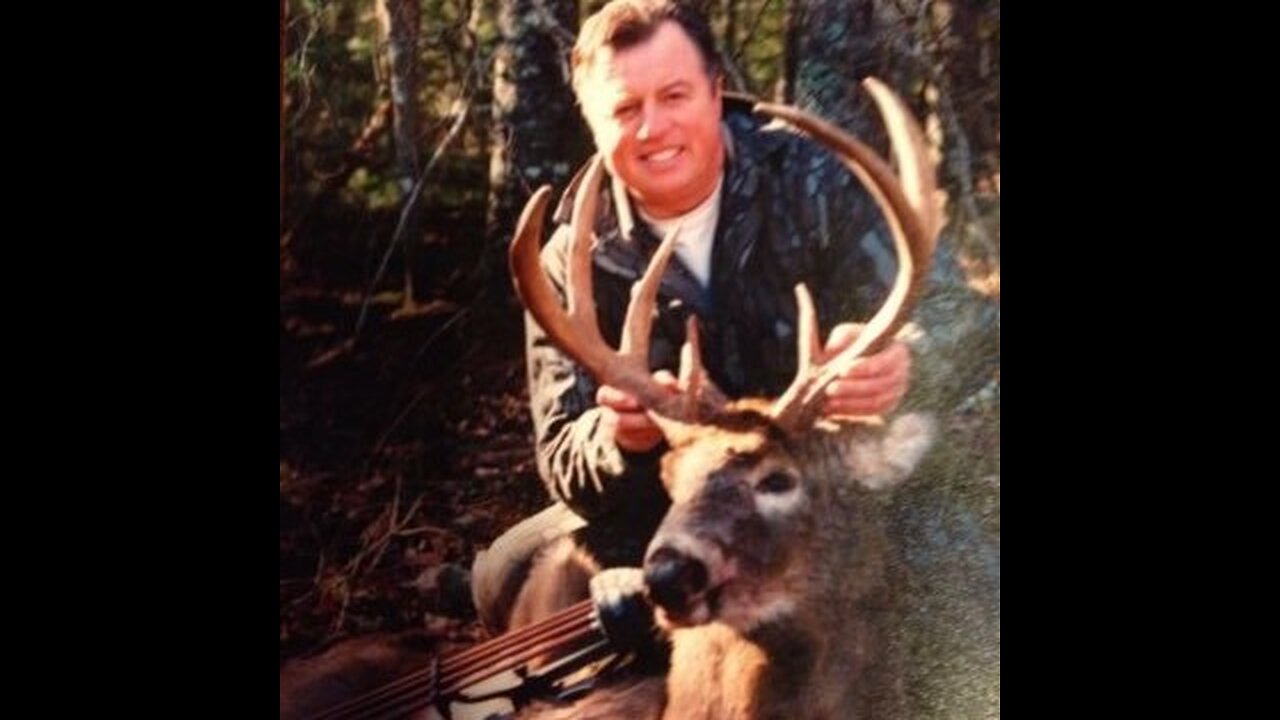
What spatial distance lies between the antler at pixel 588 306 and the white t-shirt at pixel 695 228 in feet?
0.07

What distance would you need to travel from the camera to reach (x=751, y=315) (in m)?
3.17

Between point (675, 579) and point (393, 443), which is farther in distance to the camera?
point (393, 443)

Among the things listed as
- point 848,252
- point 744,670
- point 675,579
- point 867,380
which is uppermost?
point 848,252

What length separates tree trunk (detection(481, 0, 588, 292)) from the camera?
3227 millimetres

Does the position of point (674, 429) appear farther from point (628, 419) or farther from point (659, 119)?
point (659, 119)

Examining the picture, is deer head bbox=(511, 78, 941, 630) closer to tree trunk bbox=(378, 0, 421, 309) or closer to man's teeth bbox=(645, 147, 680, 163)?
man's teeth bbox=(645, 147, 680, 163)

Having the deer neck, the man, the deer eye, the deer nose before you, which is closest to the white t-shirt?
the man

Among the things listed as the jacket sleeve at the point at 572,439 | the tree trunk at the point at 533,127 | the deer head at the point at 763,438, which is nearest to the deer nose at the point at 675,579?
the deer head at the point at 763,438

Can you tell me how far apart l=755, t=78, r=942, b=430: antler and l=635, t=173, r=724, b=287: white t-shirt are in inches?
8.5

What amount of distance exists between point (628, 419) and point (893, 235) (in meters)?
0.68

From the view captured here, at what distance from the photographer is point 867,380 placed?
3141 millimetres

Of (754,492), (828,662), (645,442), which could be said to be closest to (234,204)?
(645,442)

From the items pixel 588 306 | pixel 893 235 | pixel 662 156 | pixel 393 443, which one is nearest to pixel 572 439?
pixel 588 306
